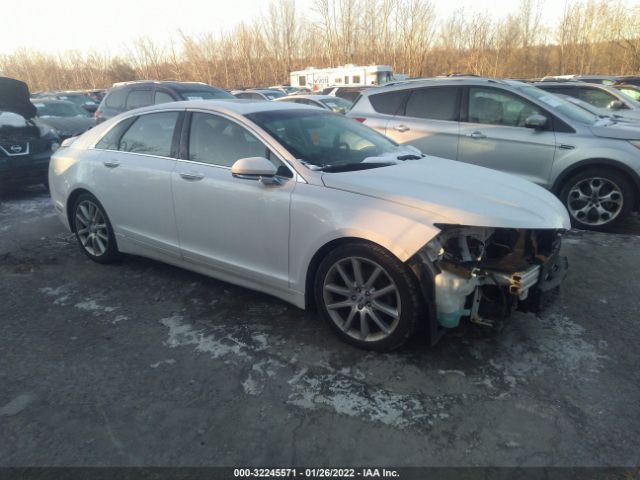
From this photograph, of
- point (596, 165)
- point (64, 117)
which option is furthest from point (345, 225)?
point (64, 117)

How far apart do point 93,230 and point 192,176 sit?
1.69 metres

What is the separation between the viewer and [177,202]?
393 cm

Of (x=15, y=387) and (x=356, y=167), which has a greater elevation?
(x=356, y=167)

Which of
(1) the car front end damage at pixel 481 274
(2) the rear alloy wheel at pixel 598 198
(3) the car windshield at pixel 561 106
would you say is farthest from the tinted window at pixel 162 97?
(1) the car front end damage at pixel 481 274

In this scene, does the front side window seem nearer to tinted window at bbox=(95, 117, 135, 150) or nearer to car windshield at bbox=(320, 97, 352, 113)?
tinted window at bbox=(95, 117, 135, 150)

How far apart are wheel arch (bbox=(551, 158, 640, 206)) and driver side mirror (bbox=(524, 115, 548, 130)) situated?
0.61 metres

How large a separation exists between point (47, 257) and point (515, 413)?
15.8ft

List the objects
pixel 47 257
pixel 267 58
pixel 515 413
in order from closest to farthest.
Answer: pixel 515 413 < pixel 47 257 < pixel 267 58

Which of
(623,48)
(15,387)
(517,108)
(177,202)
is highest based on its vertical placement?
(623,48)

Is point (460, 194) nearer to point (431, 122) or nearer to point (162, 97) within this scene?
point (431, 122)

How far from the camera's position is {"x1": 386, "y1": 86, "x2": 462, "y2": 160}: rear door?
6.49 meters

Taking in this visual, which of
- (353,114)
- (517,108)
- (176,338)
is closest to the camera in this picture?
(176,338)

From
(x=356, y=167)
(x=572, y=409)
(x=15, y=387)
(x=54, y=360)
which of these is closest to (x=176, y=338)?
(x=54, y=360)

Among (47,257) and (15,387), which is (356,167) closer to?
(15,387)
